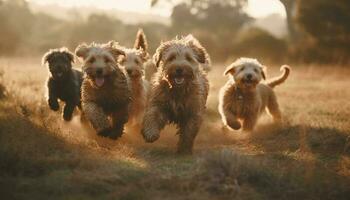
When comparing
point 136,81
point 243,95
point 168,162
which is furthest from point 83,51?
point 243,95

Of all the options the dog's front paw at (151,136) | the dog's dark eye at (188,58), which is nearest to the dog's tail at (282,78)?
the dog's dark eye at (188,58)

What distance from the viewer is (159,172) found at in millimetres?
7410

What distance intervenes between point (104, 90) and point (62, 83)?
2.10 m

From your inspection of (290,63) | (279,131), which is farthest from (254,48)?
(279,131)

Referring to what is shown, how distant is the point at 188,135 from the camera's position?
29.8 ft

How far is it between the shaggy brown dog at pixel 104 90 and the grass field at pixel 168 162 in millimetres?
331

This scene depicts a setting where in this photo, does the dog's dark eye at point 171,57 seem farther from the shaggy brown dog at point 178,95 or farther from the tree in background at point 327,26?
the tree in background at point 327,26

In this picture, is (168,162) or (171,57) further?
(171,57)

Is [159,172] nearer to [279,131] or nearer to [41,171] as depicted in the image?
[41,171]

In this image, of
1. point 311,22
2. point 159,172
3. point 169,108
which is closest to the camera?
point 159,172

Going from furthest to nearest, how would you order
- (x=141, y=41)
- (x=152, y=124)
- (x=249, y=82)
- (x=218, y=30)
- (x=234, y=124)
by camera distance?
(x=218, y=30), (x=141, y=41), (x=249, y=82), (x=234, y=124), (x=152, y=124)

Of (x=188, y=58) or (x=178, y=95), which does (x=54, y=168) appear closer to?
(x=178, y=95)

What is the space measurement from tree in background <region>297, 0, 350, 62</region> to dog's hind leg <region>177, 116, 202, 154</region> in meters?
17.7

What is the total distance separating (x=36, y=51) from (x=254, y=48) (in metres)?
12.5
